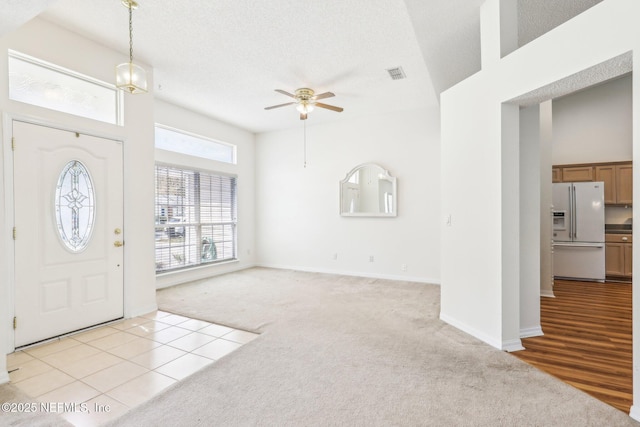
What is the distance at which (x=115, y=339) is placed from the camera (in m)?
3.16

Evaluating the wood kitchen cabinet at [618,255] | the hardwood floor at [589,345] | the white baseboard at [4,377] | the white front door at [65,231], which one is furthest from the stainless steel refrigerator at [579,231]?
the white baseboard at [4,377]

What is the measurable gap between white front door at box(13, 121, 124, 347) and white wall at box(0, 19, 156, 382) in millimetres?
79

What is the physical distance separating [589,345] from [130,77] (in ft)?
15.0

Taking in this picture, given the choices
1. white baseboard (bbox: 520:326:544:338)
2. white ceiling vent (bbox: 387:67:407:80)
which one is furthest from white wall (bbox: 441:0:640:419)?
white ceiling vent (bbox: 387:67:407:80)

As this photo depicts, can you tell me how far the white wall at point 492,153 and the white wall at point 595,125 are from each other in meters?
4.50

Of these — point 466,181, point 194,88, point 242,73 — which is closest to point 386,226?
point 466,181

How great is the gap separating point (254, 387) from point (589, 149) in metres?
7.37

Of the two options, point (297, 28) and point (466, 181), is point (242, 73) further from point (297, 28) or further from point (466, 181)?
point (466, 181)

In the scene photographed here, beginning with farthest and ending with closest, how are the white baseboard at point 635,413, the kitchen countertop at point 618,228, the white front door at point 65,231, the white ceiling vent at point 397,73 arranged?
the kitchen countertop at point 618,228 < the white ceiling vent at point 397,73 < the white front door at point 65,231 < the white baseboard at point 635,413

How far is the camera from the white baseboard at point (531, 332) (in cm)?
308

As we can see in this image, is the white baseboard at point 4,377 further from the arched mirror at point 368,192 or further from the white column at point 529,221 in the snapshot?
the arched mirror at point 368,192

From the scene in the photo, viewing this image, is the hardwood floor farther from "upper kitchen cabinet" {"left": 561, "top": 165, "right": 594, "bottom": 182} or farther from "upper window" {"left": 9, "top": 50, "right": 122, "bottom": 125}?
"upper window" {"left": 9, "top": 50, "right": 122, "bottom": 125}

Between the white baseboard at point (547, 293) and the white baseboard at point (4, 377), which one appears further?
the white baseboard at point (547, 293)

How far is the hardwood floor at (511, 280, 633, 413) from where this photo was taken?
224 centimetres
